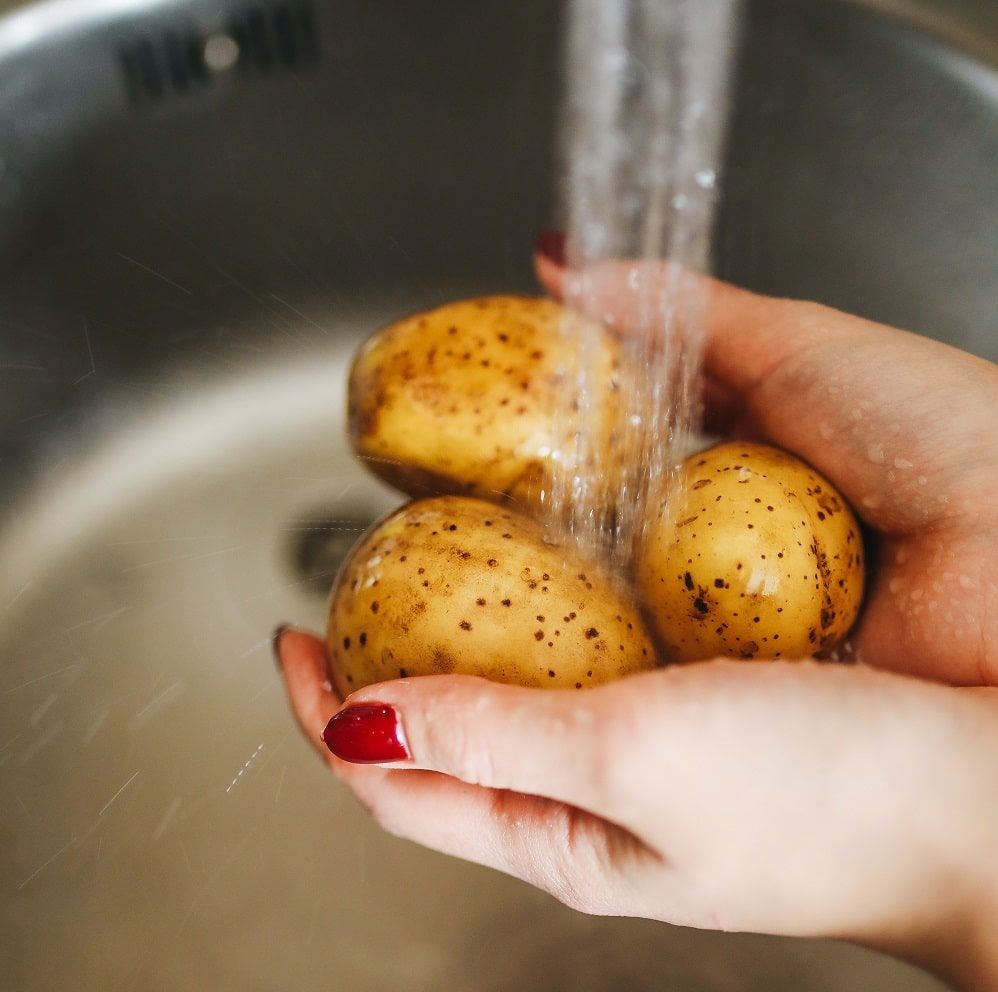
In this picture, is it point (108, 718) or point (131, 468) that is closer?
point (108, 718)

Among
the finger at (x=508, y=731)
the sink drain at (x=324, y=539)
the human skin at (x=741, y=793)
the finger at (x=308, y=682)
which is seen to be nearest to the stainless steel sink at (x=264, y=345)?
the sink drain at (x=324, y=539)

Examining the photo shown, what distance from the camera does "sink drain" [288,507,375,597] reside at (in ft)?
3.37

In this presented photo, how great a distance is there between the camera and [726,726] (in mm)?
400

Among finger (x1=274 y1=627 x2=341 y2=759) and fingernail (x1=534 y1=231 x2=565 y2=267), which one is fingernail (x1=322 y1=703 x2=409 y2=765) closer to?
finger (x1=274 y1=627 x2=341 y2=759)

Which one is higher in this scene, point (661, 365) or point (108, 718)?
point (661, 365)

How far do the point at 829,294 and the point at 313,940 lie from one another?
0.85 metres

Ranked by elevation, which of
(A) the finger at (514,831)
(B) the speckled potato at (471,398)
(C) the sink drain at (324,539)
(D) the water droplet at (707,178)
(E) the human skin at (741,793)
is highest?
(D) the water droplet at (707,178)

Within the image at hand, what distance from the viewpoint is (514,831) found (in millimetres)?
539

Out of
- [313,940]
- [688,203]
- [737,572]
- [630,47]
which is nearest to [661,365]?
[737,572]

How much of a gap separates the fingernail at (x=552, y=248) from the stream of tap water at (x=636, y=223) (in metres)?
0.01

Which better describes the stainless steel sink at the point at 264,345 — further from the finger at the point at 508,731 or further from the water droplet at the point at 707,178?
the finger at the point at 508,731

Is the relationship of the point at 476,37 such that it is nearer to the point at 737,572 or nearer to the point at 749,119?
the point at 749,119

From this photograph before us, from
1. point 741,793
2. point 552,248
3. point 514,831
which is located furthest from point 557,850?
point 552,248

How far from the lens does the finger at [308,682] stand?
64cm
